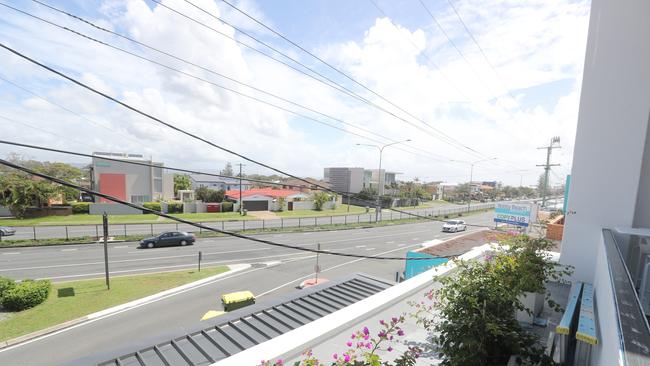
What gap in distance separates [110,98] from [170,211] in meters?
39.0

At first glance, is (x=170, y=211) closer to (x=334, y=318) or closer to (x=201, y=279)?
(x=201, y=279)

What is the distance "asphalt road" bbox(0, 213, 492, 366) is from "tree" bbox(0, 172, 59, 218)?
1411 cm

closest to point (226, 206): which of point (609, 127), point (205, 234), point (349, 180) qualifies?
point (205, 234)

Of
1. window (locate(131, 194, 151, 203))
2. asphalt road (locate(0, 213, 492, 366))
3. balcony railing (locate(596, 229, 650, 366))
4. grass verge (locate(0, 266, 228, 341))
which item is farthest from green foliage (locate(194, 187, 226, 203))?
balcony railing (locate(596, 229, 650, 366))

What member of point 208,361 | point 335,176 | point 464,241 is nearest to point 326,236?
point 464,241

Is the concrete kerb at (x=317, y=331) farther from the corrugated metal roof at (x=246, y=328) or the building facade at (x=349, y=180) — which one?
the building facade at (x=349, y=180)

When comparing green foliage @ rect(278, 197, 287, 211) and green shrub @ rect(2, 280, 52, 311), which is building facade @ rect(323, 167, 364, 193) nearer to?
green foliage @ rect(278, 197, 287, 211)

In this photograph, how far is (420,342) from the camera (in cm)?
373

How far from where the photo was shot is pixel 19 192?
28.9 metres

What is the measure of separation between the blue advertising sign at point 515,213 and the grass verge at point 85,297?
22954mm

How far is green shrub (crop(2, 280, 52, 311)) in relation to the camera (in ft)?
36.0

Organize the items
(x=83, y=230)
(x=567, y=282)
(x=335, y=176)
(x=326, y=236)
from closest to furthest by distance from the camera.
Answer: (x=567, y=282), (x=83, y=230), (x=326, y=236), (x=335, y=176)

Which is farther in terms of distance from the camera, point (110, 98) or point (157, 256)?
point (157, 256)

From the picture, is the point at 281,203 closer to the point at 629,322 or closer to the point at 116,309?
the point at 116,309
